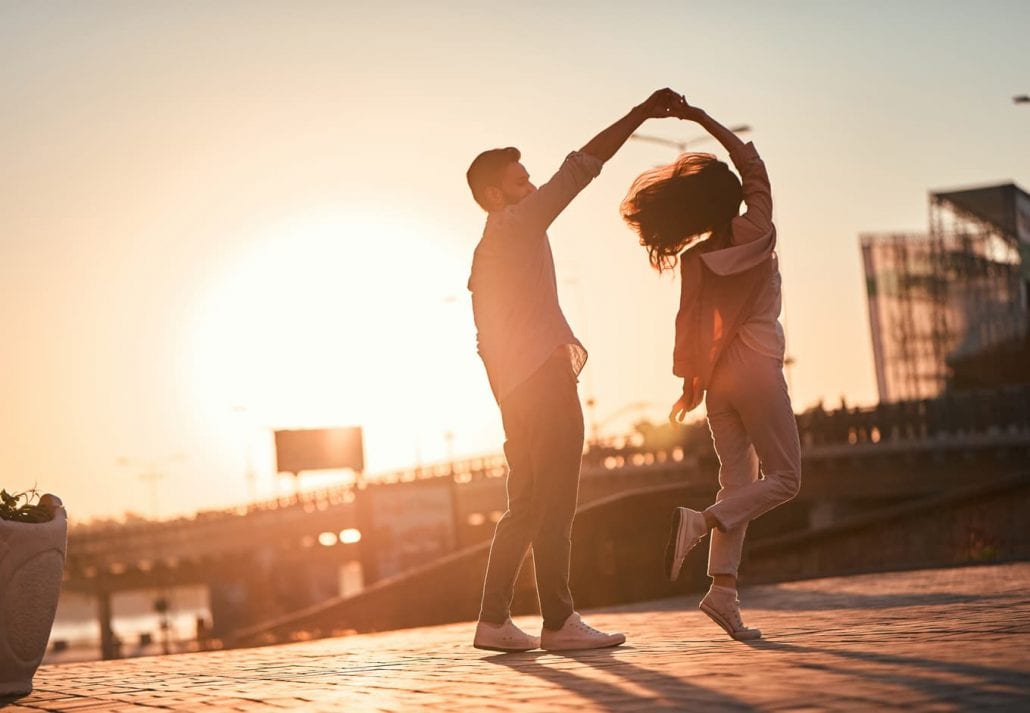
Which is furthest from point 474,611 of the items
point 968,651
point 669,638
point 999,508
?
point 968,651

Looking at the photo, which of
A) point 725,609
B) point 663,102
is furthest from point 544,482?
point 663,102

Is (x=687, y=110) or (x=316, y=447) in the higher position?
(x=316, y=447)

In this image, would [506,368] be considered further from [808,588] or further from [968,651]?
[808,588]

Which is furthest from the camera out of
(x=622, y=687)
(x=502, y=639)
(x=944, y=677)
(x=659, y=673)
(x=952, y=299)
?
(x=952, y=299)

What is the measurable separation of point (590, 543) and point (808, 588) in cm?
282

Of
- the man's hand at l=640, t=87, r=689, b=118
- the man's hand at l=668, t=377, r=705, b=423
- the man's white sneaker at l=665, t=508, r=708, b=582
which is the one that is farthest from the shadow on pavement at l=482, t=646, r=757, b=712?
the man's hand at l=640, t=87, r=689, b=118

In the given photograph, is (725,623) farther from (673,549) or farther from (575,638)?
(575,638)

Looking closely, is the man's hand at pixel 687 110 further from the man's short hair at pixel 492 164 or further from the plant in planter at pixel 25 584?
the plant in planter at pixel 25 584

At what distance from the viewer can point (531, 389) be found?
22.8ft

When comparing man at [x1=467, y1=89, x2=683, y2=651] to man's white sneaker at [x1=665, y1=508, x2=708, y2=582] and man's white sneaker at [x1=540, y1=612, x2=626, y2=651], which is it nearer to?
man's white sneaker at [x1=540, y1=612, x2=626, y2=651]

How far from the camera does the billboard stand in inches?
2393

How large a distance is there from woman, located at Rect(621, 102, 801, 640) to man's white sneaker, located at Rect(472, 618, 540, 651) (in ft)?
2.72

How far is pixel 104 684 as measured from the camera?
7.17 meters

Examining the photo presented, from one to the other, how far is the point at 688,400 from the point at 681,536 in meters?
0.66
